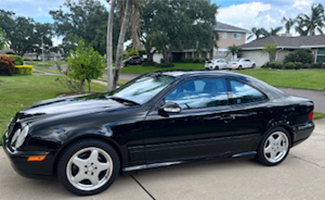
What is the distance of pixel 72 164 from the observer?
3084 mm

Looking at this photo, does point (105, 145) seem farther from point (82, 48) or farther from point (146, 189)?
point (82, 48)

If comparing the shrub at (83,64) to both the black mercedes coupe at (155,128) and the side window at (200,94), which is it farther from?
the side window at (200,94)

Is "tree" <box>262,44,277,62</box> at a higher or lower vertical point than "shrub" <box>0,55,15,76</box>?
higher

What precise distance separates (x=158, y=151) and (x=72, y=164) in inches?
41.6

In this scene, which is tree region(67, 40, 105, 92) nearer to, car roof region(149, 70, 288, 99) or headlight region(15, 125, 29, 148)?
car roof region(149, 70, 288, 99)

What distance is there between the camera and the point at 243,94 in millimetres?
4102

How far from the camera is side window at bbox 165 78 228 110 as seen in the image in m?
3.67

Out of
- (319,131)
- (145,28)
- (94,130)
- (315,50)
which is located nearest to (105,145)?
(94,130)

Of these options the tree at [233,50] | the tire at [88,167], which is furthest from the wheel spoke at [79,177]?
the tree at [233,50]

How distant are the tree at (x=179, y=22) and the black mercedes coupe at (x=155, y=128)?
28307mm

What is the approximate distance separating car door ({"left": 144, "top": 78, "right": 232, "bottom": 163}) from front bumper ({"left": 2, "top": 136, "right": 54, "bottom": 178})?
1142 millimetres

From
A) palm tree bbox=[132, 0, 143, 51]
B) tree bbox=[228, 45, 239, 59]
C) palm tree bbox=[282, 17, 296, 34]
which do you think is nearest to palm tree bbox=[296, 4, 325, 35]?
palm tree bbox=[282, 17, 296, 34]

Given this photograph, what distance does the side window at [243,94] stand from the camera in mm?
4020

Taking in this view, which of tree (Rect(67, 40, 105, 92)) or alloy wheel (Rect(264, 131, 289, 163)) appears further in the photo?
tree (Rect(67, 40, 105, 92))
